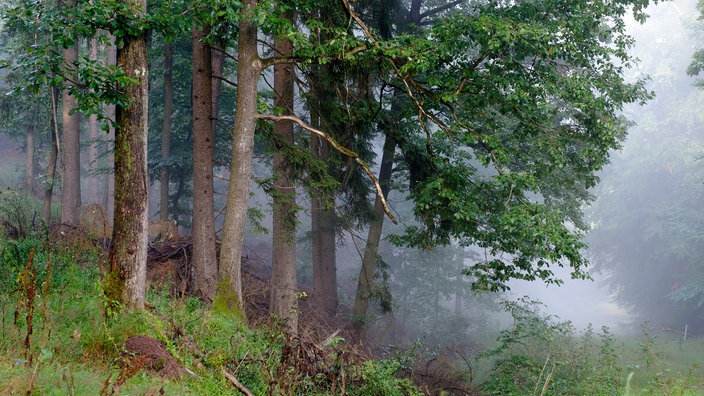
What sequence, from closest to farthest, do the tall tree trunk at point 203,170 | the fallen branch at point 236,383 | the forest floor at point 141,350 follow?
1. the forest floor at point 141,350
2. the fallen branch at point 236,383
3. the tall tree trunk at point 203,170

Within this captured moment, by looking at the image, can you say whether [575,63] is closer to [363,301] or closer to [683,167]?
[363,301]

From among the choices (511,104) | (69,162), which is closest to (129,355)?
(511,104)

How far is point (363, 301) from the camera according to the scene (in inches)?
634

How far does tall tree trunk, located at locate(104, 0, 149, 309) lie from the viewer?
673 centimetres

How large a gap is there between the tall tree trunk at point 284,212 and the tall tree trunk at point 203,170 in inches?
53.7

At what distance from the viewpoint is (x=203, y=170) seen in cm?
1068

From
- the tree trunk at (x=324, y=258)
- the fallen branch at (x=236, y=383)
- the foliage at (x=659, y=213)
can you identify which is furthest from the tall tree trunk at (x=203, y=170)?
the foliage at (x=659, y=213)

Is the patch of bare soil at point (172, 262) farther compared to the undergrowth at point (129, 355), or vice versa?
the patch of bare soil at point (172, 262)

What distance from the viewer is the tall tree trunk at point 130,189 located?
6.73 m

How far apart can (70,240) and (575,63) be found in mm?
10688

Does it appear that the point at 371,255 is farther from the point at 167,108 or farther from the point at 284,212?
the point at 167,108

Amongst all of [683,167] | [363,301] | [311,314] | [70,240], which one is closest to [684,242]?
[683,167]

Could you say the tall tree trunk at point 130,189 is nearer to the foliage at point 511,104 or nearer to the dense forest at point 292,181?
the dense forest at point 292,181

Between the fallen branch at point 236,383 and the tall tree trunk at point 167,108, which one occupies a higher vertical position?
the tall tree trunk at point 167,108
